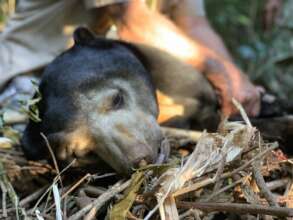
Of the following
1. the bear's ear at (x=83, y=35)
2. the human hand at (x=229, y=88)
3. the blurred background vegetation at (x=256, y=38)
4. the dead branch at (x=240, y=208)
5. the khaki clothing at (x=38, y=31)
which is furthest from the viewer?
the blurred background vegetation at (x=256, y=38)

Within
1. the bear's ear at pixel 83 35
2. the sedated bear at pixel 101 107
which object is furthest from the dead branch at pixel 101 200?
the bear's ear at pixel 83 35

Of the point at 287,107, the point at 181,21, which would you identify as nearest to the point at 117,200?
the point at 287,107

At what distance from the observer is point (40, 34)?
3.61 metres

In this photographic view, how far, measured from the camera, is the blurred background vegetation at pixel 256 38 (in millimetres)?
5309

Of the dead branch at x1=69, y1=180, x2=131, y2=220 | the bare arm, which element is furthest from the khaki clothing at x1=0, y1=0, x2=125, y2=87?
the dead branch at x1=69, y1=180, x2=131, y2=220

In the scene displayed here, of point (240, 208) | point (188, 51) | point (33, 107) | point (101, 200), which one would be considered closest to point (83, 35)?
point (33, 107)

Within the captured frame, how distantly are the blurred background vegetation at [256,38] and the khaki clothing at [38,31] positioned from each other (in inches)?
45.9

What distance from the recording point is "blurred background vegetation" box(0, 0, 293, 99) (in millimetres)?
5309

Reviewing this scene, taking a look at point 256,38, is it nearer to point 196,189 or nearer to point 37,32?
point 37,32

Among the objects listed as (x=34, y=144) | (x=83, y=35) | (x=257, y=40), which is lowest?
(x=257, y=40)

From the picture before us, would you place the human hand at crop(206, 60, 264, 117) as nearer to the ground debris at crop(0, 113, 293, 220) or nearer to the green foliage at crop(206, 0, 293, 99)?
the ground debris at crop(0, 113, 293, 220)

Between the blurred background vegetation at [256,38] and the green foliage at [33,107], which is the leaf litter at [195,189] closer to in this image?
the green foliage at [33,107]

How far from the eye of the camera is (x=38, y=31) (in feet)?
11.9

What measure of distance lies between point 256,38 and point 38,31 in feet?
10.0
